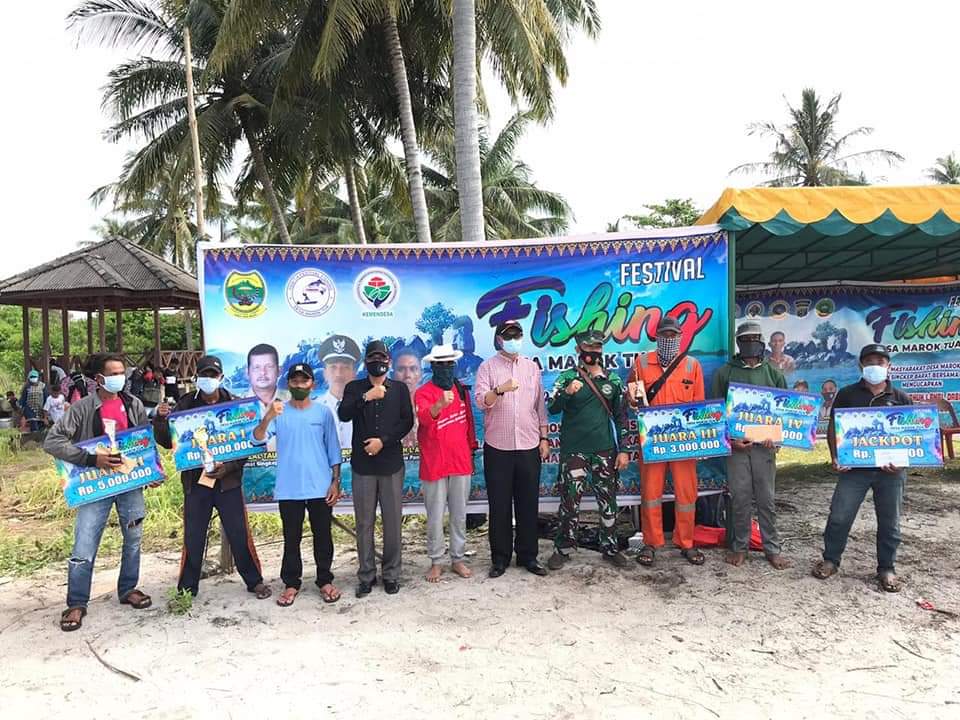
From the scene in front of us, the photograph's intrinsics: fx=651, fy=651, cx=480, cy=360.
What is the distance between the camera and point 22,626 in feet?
Result: 14.4

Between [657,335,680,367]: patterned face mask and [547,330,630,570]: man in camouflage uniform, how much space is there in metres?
0.39

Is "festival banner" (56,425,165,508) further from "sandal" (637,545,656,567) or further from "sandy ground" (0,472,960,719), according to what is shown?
"sandal" (637,545,656,567)

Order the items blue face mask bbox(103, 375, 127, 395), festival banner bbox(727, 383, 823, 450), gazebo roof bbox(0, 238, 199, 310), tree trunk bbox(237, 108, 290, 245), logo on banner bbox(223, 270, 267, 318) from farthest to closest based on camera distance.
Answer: tree trunk bbox(237, 108, 290, 245) → gazebo roof bbox(0, 238, 199, 310) → logo on banner bbox(223, 270, 267, 318) → festival banner bbox(727, 383, 823, 450) → blue face mask bbox(103, 375, 127, 395)

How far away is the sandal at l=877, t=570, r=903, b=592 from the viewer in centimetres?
443

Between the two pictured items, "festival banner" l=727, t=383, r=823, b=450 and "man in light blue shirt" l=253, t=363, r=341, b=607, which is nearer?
"man in light blue shirt" l=253, t=363, r=341, b=607

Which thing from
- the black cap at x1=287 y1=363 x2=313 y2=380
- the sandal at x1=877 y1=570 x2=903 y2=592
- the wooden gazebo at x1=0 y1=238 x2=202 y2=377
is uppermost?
the wooden gazebo at x1=0 y1=238 x2=202 y2=377

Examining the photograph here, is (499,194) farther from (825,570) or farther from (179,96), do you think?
(825,570)

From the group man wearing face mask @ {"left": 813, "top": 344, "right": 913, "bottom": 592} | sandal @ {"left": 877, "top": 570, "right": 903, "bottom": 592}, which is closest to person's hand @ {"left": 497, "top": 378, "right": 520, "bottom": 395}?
man wearing face mask @ {"left": 813, "top": 344, "right": 913, "bottom": 592}

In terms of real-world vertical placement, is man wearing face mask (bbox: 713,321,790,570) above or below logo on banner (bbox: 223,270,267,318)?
below

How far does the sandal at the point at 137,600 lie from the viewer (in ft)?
15.0

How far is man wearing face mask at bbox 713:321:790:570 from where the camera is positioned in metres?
4.83

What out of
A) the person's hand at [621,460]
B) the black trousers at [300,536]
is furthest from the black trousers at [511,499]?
the black trousers at [300,536]

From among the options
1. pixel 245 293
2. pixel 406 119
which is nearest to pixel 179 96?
pixel 406 119

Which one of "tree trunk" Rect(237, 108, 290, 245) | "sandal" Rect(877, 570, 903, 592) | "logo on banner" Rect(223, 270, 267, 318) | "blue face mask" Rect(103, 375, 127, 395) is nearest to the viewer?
"blue face mask" Rect(103, 375, 127, 395)
